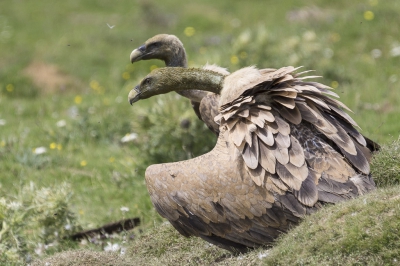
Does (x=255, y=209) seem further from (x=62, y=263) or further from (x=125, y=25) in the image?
(x=125, y=25)

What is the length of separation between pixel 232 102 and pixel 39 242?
2.87 m

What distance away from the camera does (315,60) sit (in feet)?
36.3

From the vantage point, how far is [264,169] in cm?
486

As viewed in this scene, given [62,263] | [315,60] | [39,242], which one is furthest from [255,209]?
[315,60]

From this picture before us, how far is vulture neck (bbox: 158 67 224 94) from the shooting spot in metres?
5.57

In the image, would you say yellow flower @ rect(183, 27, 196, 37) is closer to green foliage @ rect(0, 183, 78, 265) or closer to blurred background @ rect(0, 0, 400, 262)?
blurred background @ rect(0, 0, 400, 262)

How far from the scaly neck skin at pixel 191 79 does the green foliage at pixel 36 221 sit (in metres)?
1.91

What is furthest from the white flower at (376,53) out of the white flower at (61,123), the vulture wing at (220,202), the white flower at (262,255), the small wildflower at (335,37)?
the white flower at (262,255)

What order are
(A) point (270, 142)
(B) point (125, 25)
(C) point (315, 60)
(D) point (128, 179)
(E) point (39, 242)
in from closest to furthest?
(A) point (270, 142) < (E) point (39, 242) < (D) point (128, 179) < (C) point (315, 60) < (B) point (125, 25)

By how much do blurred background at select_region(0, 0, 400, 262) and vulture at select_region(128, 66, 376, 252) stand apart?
1.43m

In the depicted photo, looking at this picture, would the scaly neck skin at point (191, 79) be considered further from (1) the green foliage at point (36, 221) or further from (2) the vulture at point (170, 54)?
(1) the green foliage at point (36, 221)

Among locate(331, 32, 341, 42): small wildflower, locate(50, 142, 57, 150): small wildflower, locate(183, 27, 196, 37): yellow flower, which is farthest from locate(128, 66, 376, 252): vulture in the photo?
locate(183, 27, 196, 37): yellow flower

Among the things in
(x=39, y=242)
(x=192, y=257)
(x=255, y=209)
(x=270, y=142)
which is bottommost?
(x=39, y=242)

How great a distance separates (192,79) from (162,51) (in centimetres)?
164
